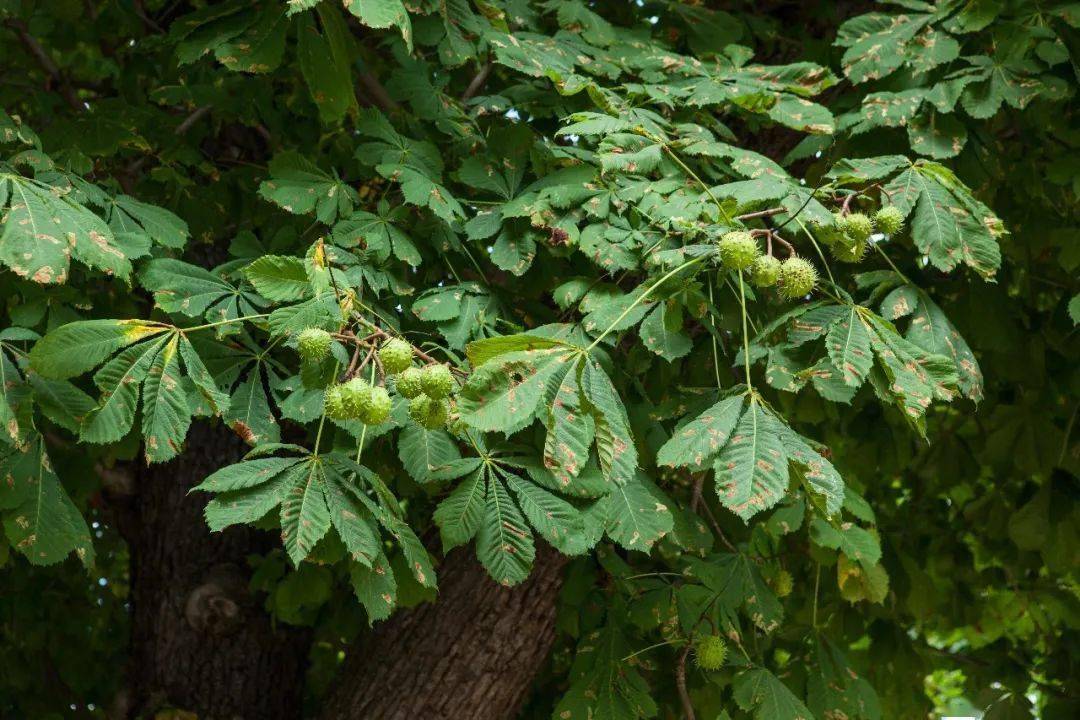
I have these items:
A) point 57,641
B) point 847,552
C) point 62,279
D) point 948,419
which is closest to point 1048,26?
point 847,552

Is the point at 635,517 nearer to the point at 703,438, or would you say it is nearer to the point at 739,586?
the point at 703,438

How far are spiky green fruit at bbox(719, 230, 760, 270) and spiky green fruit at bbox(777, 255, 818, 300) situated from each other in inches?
3.3

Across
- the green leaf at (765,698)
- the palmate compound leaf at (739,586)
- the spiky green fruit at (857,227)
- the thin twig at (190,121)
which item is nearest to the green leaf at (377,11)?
the spiky green fruit at (857,227)

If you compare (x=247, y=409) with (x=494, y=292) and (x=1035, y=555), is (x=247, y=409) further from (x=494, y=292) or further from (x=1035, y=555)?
(x=1035, y=555)

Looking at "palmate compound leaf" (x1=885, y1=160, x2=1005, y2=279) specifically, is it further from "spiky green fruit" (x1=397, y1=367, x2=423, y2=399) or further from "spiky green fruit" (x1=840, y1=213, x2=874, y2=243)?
"spiky green fruit" (x1=397, y1=367, x2=423, y2=399)

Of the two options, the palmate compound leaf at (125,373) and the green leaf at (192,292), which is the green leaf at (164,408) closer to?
the palmate compound leaf at (125,373)

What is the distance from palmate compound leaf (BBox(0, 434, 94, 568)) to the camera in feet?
7.00

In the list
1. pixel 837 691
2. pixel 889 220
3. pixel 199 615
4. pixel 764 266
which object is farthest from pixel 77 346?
pixel 837 691

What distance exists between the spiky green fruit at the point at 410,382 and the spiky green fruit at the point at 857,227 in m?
0.85

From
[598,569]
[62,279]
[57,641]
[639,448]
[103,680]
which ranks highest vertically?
[62,279]

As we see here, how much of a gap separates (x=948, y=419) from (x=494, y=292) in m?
2.24

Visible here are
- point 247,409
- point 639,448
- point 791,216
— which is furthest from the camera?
point 639,448

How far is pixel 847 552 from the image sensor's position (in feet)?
9.20

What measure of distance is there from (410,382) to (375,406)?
0.07 meters
